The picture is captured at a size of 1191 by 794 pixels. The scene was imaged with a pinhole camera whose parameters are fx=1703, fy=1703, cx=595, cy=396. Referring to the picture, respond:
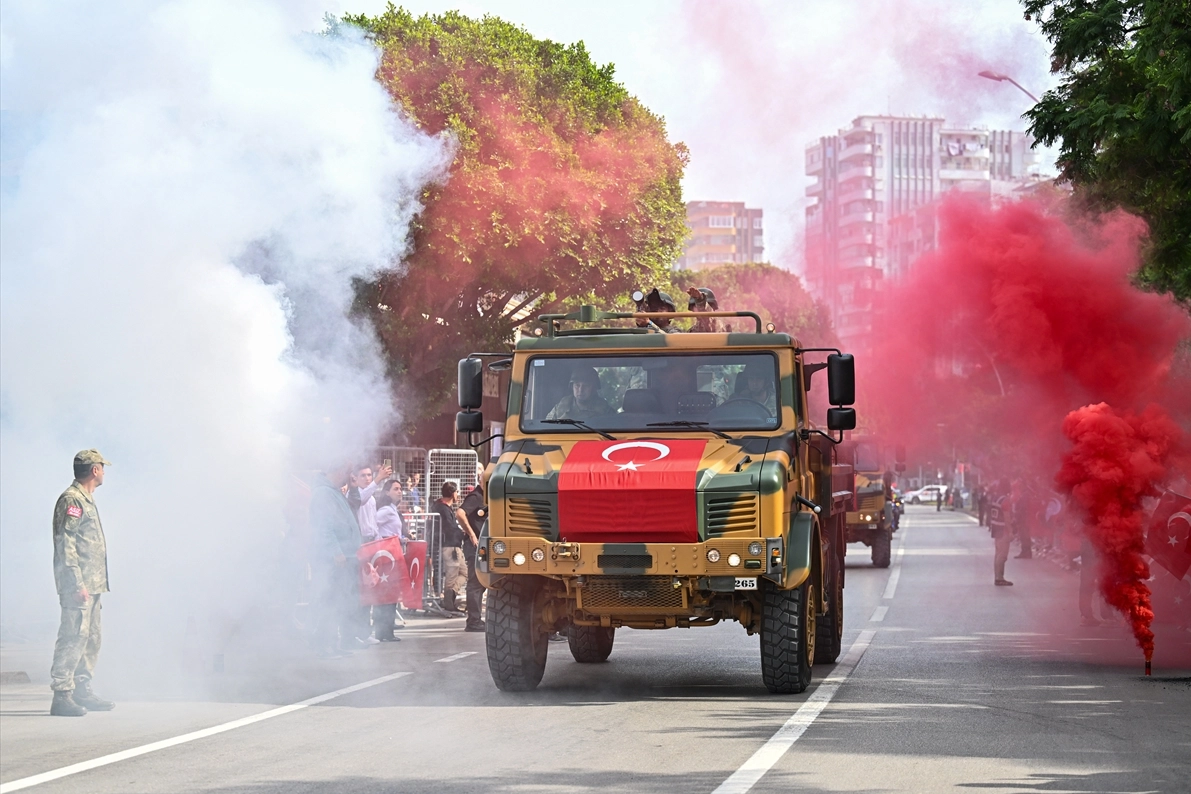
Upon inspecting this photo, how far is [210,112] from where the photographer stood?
17000 mm

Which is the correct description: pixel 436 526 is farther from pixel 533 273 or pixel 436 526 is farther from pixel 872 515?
pixel 872 515

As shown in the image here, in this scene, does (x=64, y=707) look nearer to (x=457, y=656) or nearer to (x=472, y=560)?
(x=457, y=656)

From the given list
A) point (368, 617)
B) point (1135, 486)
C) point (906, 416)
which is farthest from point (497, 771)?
point (906, 416)

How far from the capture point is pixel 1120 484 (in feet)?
47.4

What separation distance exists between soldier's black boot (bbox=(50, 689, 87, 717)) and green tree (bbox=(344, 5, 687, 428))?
44.8 ft

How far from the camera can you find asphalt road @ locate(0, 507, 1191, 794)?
350 inches

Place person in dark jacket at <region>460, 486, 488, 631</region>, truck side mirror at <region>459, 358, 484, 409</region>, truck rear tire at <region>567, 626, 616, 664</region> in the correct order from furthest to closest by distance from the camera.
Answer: person in dark jacket at <region>460, 486, 488, 631</region>, truck rear tire at <region>567, 626, 616, 664</region>, truck side mirror at <region>459, 358, 484, 409</region>

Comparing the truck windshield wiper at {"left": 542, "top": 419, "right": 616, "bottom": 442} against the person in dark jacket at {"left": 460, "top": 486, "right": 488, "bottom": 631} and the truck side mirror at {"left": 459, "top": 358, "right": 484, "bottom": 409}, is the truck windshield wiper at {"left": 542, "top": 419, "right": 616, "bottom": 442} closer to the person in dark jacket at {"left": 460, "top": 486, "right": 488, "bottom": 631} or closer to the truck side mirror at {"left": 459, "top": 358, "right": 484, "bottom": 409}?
the truck side mirror at {"left": 459, "top": 358, "right": 484, "bottom": 409}

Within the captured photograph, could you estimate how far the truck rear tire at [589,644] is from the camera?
1521 cm

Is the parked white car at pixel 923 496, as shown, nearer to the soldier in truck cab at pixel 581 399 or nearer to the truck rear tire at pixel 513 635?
the soldier in truck cab at pixel 581 399

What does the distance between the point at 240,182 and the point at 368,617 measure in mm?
4735

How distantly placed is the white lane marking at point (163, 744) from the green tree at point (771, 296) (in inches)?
1930

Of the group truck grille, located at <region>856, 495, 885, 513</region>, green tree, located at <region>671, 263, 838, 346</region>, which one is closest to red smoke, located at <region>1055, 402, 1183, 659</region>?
truck grille, located at <region>856, 495, 885, 513</region>

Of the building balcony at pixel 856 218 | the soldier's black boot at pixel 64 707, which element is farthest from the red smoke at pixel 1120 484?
the building balcony at pixel 856 218
